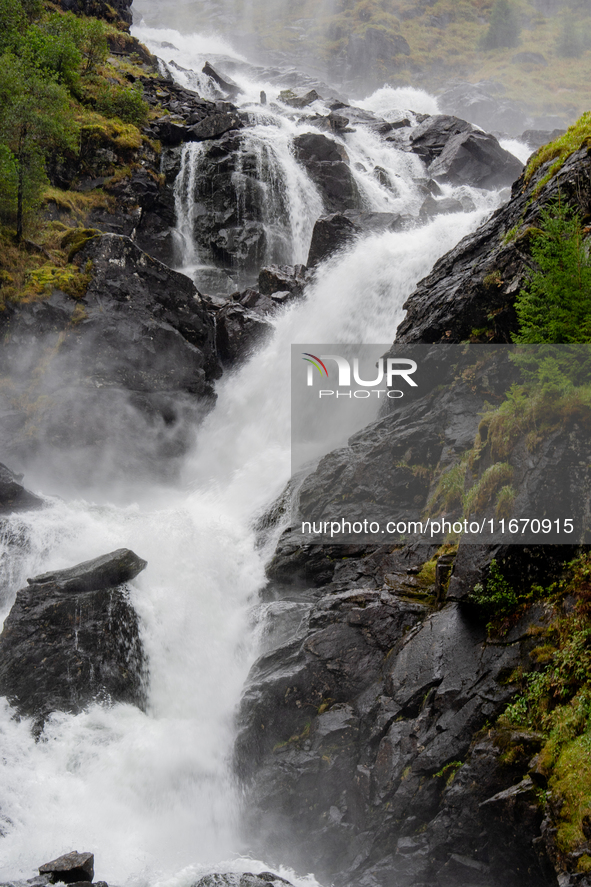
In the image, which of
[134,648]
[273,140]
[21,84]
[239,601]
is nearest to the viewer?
[134,648]

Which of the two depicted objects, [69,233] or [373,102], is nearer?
[69,233]

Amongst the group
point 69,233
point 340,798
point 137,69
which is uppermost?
point 137,69

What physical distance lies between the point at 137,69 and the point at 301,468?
36.7m

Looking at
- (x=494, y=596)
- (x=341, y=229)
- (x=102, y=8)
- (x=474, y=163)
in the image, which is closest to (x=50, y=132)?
(x=341, y=229)

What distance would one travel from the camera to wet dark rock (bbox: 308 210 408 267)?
70.7 ft

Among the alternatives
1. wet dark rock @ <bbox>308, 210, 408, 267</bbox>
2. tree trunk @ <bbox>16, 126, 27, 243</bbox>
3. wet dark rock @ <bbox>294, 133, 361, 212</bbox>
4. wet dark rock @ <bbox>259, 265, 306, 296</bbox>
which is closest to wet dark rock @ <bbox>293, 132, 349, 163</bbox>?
wet dark rock @ <bbox>294, 133, 361, 212</bbox>

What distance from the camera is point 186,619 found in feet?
38.8

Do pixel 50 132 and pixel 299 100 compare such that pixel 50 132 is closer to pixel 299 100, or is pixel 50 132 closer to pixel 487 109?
pixel 299 100

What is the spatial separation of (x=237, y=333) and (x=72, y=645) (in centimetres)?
1273

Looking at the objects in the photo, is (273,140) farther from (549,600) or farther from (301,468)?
(549,600)

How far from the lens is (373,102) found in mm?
61094

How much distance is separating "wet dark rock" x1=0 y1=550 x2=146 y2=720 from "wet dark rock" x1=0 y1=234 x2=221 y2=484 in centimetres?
579

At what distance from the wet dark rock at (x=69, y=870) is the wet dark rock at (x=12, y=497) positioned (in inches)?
333

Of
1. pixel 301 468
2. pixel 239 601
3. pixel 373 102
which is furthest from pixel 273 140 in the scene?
pixel 373 102
